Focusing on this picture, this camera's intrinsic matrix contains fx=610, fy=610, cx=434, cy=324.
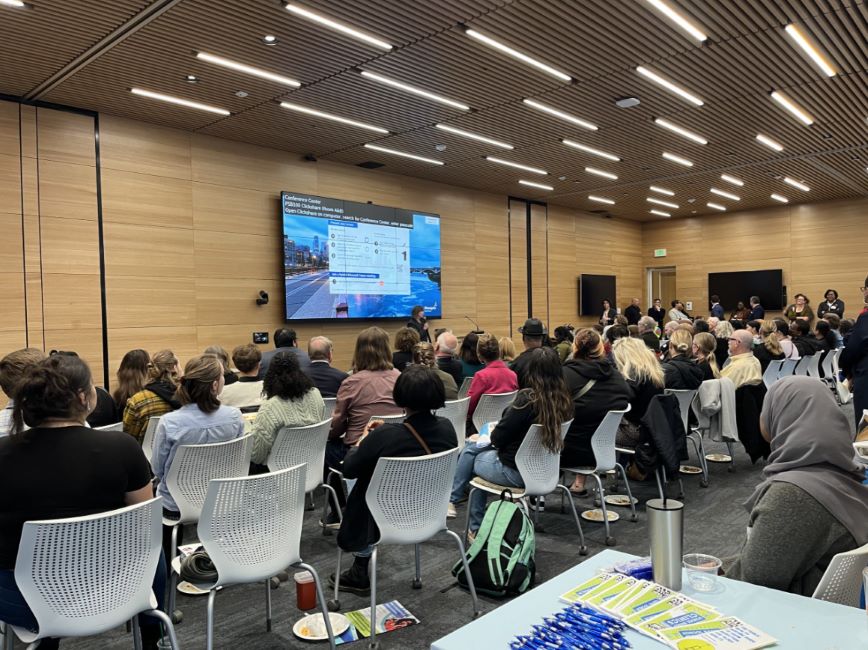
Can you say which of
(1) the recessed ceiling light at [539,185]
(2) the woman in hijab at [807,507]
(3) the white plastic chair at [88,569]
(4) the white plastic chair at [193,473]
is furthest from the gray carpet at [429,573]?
(1) the recessed ceiling light at [539,185]

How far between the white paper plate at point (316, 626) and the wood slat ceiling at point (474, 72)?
4.67 meters

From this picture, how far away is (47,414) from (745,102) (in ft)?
27.6

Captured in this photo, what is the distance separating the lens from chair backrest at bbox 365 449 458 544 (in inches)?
109

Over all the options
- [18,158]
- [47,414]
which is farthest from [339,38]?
[47,414]

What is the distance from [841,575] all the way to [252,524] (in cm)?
197

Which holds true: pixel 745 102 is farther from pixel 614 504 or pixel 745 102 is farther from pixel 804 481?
pixel 804 481

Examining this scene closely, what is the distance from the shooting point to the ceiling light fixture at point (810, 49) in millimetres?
5791

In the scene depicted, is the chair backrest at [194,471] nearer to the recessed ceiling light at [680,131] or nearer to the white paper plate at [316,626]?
the white paper plate at [316,626]

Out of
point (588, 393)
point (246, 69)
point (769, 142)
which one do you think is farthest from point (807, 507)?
point (769, 142)

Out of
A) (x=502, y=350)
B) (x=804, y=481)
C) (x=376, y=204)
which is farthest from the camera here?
(x=376, y=204)

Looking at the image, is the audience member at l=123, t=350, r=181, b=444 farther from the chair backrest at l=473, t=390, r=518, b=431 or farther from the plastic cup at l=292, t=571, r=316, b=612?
the chair backrest at l=473, t=390, r=518, b=431

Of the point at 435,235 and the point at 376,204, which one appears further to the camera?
the point at 435,235

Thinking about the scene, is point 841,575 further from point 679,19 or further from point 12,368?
point 679,19

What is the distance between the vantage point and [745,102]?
7.79 metres
